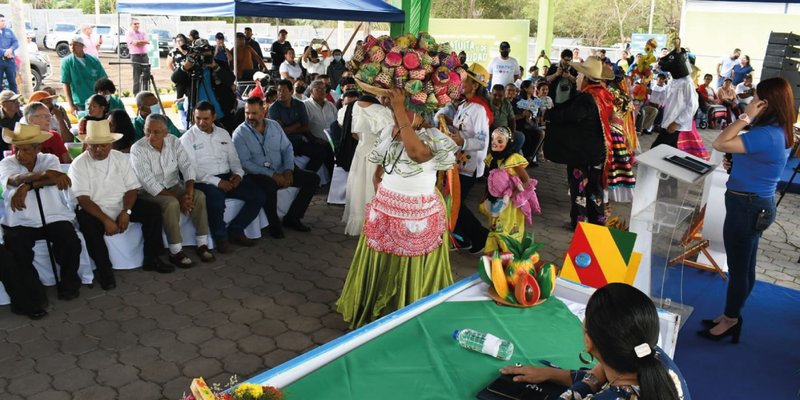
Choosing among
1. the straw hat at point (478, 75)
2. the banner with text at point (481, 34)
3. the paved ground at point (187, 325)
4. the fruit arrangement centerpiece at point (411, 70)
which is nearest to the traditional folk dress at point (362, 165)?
the paved ground at point (187, 325)

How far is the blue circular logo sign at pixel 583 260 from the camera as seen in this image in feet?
12.6

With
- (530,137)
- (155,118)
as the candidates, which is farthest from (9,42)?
(530,137)

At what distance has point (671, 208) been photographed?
430cm

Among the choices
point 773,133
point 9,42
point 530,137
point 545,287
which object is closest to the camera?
point 545,287

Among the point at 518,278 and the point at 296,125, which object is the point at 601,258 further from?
the point at 296,125

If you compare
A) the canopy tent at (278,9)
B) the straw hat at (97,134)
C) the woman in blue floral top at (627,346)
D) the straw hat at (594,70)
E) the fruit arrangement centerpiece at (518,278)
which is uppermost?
the canopy tent at (278,9)

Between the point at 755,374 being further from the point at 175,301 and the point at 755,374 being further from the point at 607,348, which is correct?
the point at 175,301

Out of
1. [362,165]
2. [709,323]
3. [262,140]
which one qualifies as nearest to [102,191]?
[262,140]

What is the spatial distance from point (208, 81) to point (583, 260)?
557cm

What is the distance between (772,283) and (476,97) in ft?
9.56

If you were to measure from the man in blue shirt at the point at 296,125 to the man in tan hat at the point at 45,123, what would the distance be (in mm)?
2199

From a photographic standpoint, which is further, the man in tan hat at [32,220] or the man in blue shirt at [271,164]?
the man in blue shirt at [271,164]

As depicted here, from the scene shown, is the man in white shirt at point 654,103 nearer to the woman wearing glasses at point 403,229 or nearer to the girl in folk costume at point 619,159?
the girl in folk costume at point 619,159

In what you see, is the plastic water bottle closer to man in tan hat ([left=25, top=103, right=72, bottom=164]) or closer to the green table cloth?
the green table cloth
